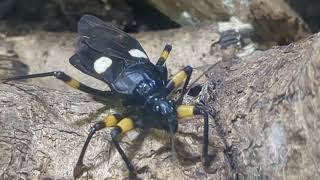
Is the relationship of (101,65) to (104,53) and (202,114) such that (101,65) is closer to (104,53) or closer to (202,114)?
(104,53)

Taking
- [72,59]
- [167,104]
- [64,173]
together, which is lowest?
[64,173]

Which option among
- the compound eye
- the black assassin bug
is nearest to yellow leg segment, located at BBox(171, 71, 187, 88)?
the black assassin bug

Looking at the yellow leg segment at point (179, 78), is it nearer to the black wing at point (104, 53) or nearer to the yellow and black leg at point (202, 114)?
the black wing at point (104, 53)

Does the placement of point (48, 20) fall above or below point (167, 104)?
above

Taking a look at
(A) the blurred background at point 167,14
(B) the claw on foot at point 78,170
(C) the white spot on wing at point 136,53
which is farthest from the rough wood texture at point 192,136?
(A) the blurred background at point 167,14

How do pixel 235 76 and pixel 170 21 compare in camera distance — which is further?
pixel 170 21

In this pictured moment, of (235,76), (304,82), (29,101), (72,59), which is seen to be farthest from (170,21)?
(304,82)

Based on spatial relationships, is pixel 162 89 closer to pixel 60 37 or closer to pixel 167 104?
pixel 167 104

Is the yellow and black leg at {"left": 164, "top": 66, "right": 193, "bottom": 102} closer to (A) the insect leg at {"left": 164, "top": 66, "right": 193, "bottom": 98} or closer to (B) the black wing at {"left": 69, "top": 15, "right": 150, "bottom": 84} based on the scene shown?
(A) the insect leg at {"left": 164, "top": 66, "right": 193, "bottom": 98}
